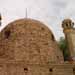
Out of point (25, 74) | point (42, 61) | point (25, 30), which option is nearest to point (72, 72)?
point (42, 61)

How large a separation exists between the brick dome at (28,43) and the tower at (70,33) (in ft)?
4.30

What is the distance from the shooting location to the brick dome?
1672 cm

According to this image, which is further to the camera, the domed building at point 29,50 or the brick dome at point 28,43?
the brick dome at point 28,43

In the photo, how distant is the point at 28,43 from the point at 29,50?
61 cm

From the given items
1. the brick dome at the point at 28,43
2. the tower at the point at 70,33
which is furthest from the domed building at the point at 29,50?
the tower at the point at 70,33

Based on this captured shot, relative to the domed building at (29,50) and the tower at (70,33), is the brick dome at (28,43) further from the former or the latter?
the tower at (70,33)

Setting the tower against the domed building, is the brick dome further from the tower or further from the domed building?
the tower

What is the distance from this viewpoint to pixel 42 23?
19281mm

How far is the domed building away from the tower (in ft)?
4.30

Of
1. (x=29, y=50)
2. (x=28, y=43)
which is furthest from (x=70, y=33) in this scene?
(x=29, y=50)

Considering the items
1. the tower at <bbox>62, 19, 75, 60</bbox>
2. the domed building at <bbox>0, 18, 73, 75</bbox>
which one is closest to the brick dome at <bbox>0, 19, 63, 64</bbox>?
the domed building at <bbox>0, 18, 73, 75</bbox>

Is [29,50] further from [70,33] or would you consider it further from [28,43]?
→ [70,33]

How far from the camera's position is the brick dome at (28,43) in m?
16.7

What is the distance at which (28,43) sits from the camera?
17.2 metres
